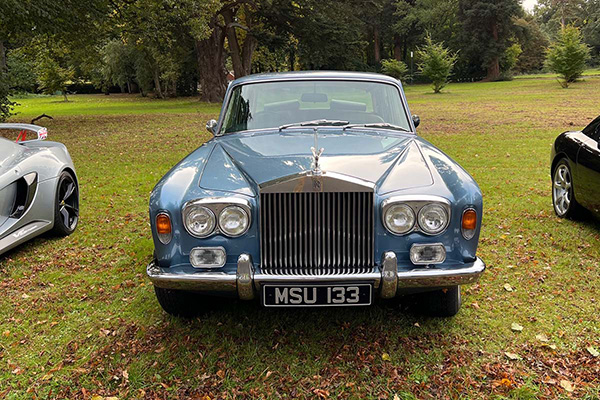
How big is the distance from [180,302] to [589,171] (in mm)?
4226

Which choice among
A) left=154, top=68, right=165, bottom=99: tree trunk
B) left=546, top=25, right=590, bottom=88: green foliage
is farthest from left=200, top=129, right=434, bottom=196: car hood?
left=154, top=68, right=165, bottom=99: tree trunk

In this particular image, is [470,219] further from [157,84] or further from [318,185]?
[157,84]

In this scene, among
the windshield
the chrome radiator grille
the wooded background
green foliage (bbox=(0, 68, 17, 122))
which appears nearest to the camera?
the chrome radiator grille

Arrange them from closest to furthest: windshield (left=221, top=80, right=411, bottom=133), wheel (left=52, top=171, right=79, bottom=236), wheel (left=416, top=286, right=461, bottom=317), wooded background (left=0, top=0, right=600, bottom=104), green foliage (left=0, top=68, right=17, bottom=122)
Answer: wheel (left=416, top=286, right=461, bottom=317)
windshield (left=221, top=80, right=411, bottom=133)
wheel (left=52, top=171, right=79, bottom=236)
green foliage (left=0, top=68, right=17, bottom=122)
wooded background (left=0, top=0, right=600, bottom=104)

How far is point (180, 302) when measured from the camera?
145 inches

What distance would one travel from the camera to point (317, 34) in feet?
98.9

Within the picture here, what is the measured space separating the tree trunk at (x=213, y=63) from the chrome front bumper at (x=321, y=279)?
1127 inches

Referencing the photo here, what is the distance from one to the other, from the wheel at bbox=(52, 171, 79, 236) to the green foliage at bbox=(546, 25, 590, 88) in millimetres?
36158

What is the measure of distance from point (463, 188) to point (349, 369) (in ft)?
4.35

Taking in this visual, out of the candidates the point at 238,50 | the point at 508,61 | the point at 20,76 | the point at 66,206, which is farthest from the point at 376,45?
the point at 66,206

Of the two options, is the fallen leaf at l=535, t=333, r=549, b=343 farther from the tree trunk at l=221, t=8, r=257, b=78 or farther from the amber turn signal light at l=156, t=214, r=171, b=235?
the tree trunk at l=221, t=8, r=257, b=78

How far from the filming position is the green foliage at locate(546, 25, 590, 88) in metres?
34.4

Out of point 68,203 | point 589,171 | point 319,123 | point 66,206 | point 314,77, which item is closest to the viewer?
point 319,123

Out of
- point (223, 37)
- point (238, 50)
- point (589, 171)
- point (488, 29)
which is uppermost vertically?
point (488, 29)
